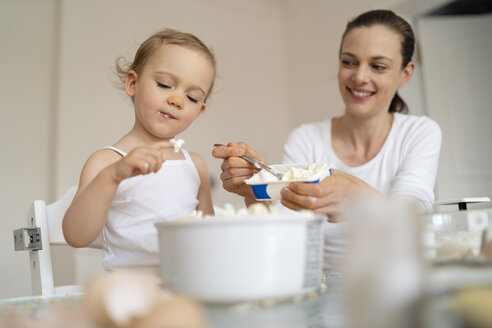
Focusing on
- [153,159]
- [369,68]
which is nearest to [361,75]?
[369,68]

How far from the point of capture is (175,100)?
3.69ft

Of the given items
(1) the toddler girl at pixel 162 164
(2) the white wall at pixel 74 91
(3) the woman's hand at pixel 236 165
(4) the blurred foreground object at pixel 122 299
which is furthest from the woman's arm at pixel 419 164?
(2) the white wall at pixel 74 91

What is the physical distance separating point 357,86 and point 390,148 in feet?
0.80

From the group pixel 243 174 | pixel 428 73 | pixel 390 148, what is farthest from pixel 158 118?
pixel 428 73

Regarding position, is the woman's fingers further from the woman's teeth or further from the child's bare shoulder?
the woman's teeth

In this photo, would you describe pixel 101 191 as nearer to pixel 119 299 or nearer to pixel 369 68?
pixel 119 299

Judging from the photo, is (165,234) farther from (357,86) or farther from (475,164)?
(475,164)

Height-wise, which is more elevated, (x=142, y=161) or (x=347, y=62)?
(x=347, y=62)

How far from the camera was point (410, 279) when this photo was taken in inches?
9.8

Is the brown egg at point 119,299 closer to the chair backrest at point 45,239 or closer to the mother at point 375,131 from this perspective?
the chair backrest at point 45,239

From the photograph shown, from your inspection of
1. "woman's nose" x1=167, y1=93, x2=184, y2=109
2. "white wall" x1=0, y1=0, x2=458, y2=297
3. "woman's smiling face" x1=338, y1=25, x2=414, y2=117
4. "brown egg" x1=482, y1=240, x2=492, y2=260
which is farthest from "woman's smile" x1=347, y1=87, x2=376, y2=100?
"white wall" x1=0, y1=0, x2=458, y2=297

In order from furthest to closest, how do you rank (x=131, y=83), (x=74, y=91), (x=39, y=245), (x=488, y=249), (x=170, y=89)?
(x=74, y=91), (x=131, y=83), (x=170, y=89), (x=39, y=245), (x=488, y=249)

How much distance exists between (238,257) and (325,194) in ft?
1.65

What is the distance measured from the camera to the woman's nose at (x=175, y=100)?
1.12 m
